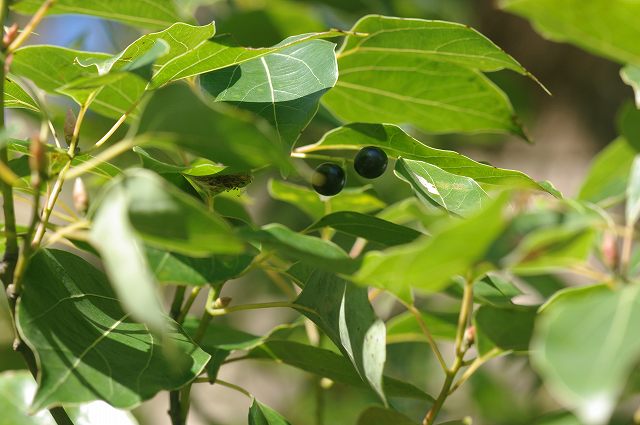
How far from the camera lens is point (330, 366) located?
1080mm

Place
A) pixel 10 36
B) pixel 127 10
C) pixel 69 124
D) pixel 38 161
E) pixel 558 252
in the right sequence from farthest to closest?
1. pixel 127 10
2. pixel 69 124
3. pixel 10 36
4. pixel 38 161
5. pixel 558 252

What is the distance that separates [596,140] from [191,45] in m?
2.80

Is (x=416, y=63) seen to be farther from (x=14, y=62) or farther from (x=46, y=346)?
(x=46, y=346)

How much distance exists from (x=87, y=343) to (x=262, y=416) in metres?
0.32

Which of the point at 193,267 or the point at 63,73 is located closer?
the point at 193,267

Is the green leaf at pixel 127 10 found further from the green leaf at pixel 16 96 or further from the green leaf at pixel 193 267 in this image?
the green leaf at pixel 193 267

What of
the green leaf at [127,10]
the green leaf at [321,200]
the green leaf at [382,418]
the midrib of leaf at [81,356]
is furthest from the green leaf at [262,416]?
the green leaf at [127,10]

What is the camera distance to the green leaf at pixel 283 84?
97 centimetres

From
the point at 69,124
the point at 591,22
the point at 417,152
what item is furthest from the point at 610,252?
the point at 69,124

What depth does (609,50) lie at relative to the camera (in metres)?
0.70

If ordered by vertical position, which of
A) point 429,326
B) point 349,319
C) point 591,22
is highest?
point 591,22

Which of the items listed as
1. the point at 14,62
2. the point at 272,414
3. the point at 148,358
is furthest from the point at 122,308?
the point at 14,62

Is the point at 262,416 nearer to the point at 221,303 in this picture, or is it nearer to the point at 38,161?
the point at 221,303

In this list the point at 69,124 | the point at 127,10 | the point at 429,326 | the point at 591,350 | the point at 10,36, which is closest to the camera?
the point at 591,350
